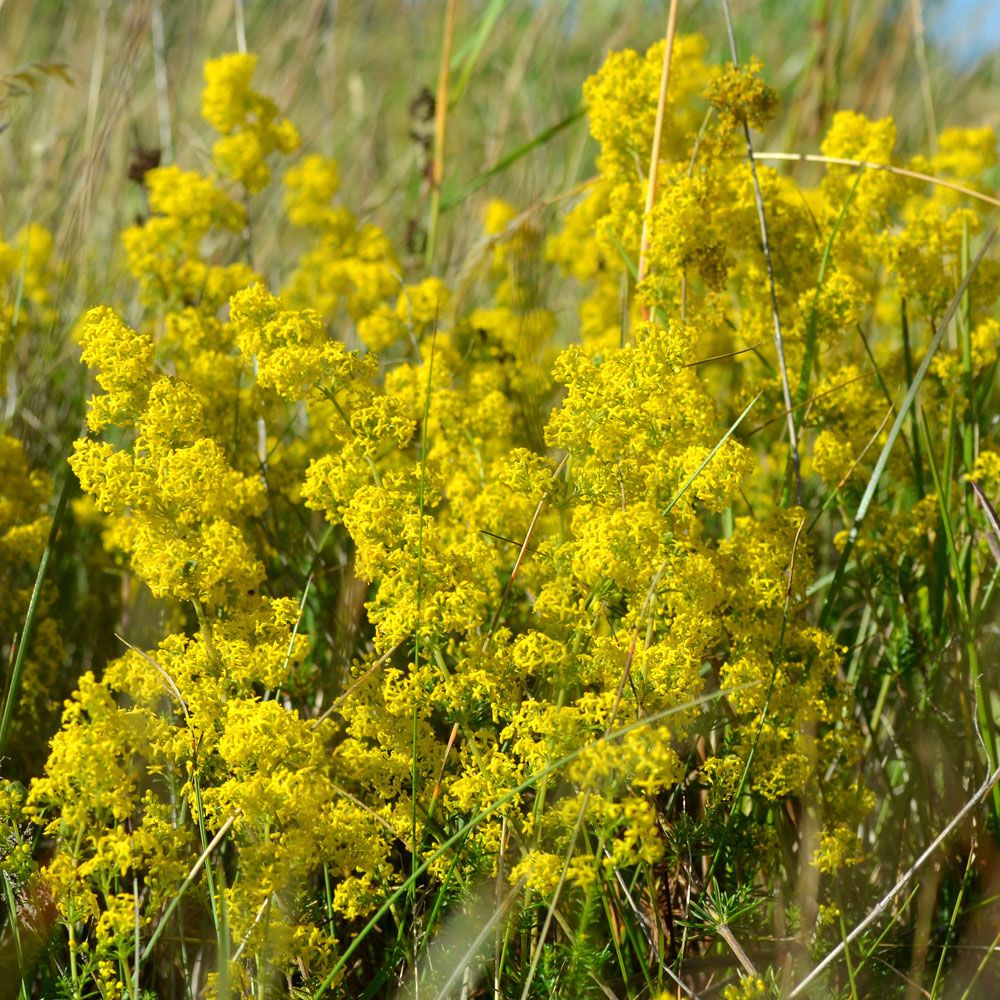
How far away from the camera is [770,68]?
6504 mm

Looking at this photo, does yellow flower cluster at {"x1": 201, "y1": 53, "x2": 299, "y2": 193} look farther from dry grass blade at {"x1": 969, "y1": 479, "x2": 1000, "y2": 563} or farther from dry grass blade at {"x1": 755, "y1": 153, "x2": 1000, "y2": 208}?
dry grass blade at {"x1": 969, "y1": 479, "x2": 1000, "y2": 563}

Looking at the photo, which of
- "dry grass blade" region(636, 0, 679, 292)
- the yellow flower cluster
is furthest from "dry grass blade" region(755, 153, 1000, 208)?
the yellow flower cluster

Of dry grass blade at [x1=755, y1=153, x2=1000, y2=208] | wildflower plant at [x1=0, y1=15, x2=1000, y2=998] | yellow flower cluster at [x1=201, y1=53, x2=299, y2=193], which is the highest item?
yellow flower cluster at [x1=201, y1=53, x2=299, y2=193]

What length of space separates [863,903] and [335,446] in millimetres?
1523

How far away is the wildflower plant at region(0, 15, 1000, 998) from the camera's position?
1522mm

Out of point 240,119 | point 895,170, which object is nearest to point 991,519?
point 895,170

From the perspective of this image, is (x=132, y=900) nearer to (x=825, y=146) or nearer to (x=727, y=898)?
(x=727, y=898)

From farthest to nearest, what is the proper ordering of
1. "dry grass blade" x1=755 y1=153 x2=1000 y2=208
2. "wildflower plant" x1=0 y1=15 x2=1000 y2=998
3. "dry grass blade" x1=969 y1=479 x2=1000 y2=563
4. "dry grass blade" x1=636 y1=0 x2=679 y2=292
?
"dry grass blade" x1=636 y1=0 x2=679 y2=292 < "dry grass blade" x1=755 y1=153 x2=1000 y2=208 < "dry grass blade" x1=969 y1=479 x2=1000 y2=563 < "wildflower plant" x1=0 y1=15 x2=1000 y2=998

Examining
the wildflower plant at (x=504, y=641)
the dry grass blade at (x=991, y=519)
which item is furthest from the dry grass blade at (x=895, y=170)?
the dry grass blade at (x=991, y=519)

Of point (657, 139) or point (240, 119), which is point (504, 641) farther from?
point (240, 119)

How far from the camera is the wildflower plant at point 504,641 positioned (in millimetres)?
1522

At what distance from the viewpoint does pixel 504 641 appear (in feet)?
5.78

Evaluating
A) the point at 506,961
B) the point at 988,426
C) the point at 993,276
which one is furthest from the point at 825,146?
the point at 506,961

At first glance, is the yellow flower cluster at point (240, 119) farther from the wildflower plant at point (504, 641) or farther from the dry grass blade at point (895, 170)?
the dry grass blade at point (895, 170)
